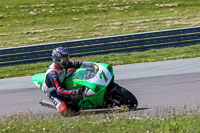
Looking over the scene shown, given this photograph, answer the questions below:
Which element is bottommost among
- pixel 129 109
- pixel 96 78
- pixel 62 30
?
pixel 62 30

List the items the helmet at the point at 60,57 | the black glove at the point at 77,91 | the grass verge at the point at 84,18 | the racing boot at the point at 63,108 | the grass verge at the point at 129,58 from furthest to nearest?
the grass verge at the point at 84,18, the grass verge at the point at 129,58, the racing boot at the point at 63,108, the helmet at the point at 60,57, the black glove at the point at 77,91

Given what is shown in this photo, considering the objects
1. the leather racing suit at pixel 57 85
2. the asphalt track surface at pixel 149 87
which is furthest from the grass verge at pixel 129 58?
the leather racing suit at pixel 57 85

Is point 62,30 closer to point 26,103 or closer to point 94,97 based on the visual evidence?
point 26,103

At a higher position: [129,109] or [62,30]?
[129,109]

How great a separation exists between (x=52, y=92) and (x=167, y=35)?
9.20 meters

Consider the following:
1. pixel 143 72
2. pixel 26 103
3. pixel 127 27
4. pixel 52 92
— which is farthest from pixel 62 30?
pixel 52 92

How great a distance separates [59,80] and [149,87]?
3.22 metres

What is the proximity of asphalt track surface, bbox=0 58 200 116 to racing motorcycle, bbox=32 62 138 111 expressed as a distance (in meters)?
0.49

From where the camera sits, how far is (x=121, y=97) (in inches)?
340

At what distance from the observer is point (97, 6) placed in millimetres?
30109

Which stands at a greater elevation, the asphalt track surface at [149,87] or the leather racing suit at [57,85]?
the leather racing suit at [57,85]

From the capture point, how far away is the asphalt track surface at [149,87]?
959 centimetres

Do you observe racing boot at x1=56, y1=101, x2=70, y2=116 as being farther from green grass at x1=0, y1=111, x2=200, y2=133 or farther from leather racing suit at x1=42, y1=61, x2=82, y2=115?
green grass at x1=0, y1=111, x2=200, y2=133

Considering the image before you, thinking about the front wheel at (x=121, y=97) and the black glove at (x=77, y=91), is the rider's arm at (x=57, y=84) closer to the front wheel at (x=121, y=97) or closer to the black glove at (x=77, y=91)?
the black glove at (x=77, y=91)
